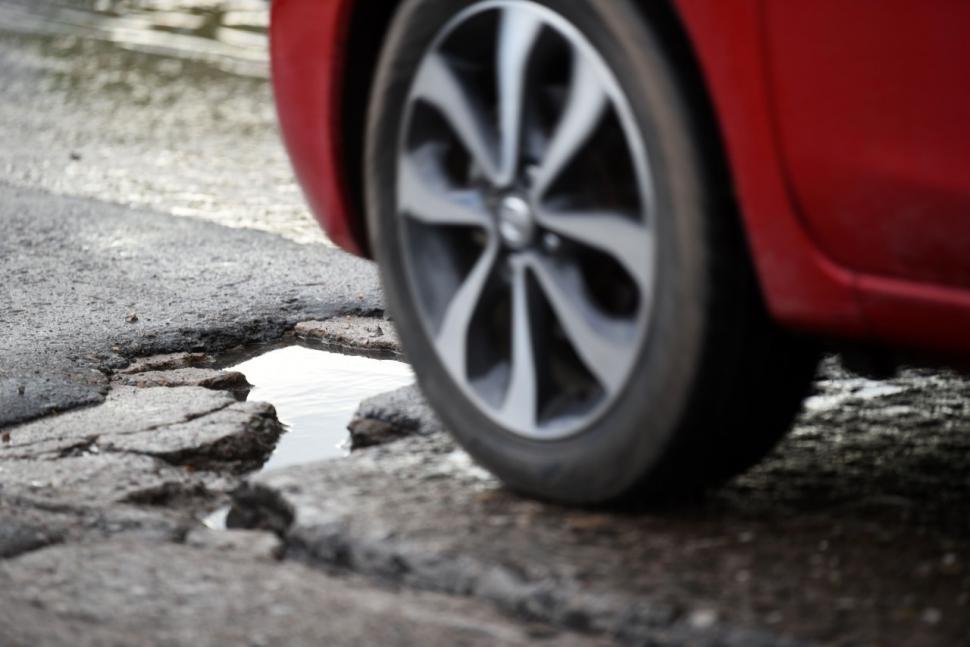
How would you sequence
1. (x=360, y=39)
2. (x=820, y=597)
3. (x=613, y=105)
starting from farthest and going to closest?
(x=360, y=39) → (x=613, y=105) → (x=820, y=597)

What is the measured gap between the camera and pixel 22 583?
2.34 meters

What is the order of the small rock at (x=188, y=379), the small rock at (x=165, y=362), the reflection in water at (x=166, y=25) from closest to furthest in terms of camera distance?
the small rock at (x=188, y=379) → the small rock at (x=165, y=362) → the reflection in water at (x=166, y=25)

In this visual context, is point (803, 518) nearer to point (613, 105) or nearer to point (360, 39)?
point (613, 105)

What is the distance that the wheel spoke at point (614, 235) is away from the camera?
2.25m

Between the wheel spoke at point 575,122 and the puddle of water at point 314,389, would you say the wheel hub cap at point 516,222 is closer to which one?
the wheel spoke at point 575,122

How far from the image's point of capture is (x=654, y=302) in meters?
2.22

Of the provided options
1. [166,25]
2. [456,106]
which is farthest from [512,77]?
[166,25]

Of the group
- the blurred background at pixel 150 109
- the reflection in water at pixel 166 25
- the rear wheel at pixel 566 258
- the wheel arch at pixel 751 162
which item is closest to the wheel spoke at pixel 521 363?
the rear wheel at pixel 566 258

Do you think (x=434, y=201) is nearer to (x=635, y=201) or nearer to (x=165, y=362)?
(x=635, y=201)

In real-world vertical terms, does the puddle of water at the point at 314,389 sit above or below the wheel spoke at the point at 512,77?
below

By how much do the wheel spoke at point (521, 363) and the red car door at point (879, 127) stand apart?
1.68 ft

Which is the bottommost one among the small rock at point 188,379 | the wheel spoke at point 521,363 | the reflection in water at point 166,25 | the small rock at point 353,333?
the small rock at point 188,379

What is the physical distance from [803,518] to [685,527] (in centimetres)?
18

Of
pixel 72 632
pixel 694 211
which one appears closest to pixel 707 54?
pixel 694 211
